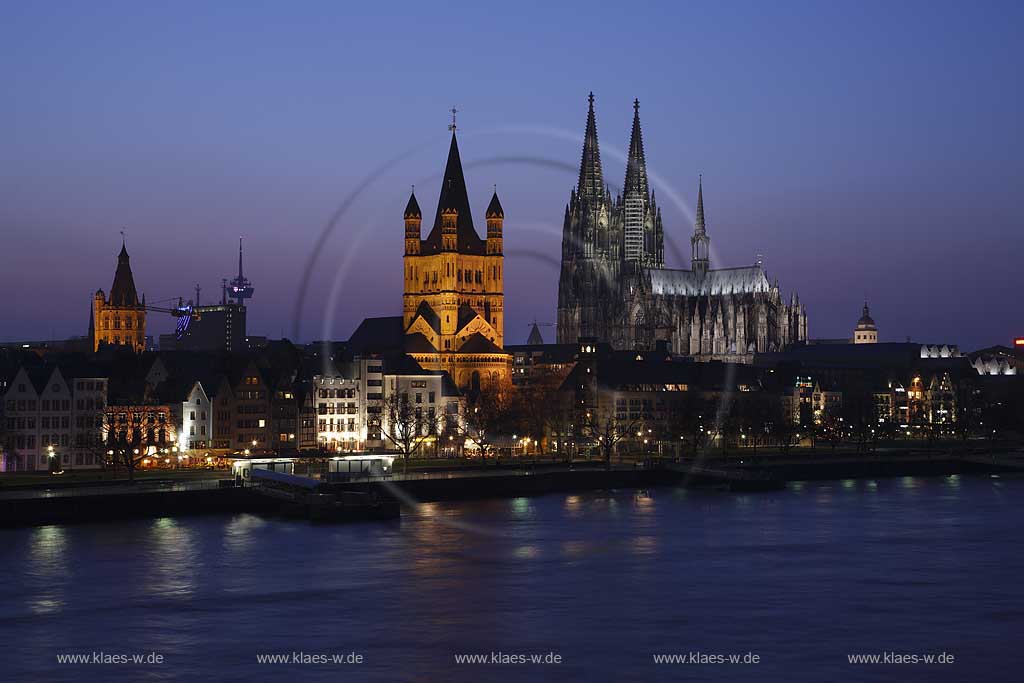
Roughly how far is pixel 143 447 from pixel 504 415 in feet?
157

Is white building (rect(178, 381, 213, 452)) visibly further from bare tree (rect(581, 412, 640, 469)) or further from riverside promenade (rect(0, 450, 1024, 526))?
bare tree (rect(581, 412, 640, 469))

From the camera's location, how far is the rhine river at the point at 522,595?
55156 mm

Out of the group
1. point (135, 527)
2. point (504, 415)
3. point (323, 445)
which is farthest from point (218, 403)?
point (135, 527)

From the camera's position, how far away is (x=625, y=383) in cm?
18500

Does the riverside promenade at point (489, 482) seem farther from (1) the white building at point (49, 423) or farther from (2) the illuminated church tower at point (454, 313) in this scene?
(2) the illuminated church tower at point (454, 313)

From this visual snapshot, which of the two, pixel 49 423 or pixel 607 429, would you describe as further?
pixel 607 429

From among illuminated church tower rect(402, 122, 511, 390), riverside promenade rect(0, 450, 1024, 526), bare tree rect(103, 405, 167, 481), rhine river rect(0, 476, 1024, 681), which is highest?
illuminated church tower rect(402, 122, 511, 390)

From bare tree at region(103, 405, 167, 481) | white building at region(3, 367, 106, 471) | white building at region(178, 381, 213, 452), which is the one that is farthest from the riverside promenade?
white building at region(178, 381, 213, 452)

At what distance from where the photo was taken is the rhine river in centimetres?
5516

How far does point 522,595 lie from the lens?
69438 mm

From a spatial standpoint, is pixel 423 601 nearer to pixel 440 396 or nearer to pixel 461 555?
pixel 461 555

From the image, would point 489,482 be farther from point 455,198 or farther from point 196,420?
point 455,198

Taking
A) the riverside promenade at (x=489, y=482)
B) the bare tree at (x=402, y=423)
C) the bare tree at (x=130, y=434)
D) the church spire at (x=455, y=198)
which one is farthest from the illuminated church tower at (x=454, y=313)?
the bare tree at (x=130, y=434)

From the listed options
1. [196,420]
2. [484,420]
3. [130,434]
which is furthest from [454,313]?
[130,434]
